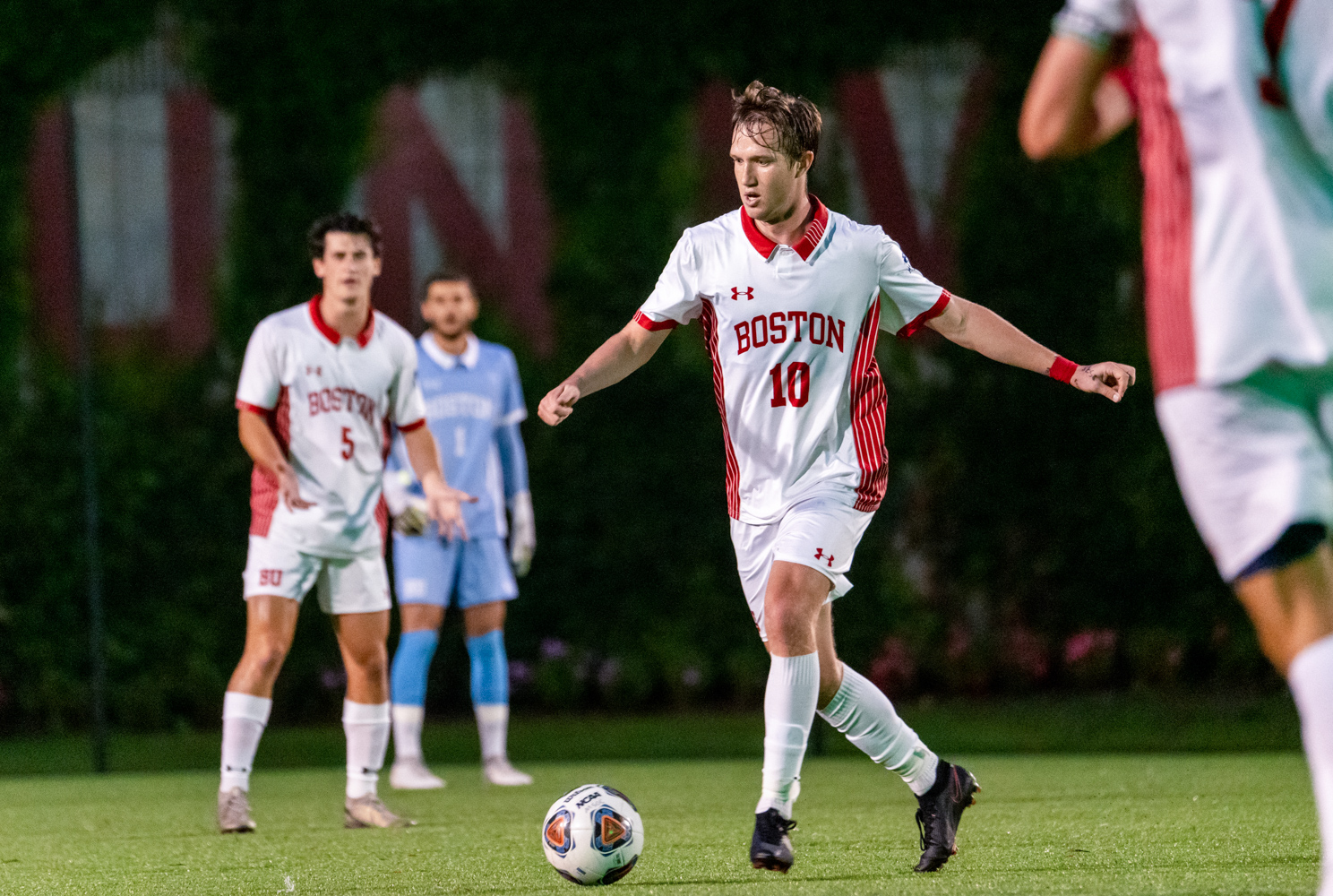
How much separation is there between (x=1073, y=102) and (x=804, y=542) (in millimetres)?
1724

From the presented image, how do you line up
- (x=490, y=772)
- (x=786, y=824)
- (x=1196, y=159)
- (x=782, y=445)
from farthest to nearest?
(x=490, y=772) < (x=782, y=445) < (x=786, y=824) < (x=1196, y=159)

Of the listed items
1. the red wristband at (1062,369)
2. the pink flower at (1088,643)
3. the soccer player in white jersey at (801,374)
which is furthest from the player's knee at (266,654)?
the pink flower at (1088,643)

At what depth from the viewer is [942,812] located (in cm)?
434

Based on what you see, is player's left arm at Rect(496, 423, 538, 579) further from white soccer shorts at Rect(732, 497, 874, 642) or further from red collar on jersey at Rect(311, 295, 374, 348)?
white soccer shorts at Rect(732, 497, 874, 642)

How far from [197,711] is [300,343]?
17.3 ft

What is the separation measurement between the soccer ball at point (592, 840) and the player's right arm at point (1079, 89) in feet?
7.10

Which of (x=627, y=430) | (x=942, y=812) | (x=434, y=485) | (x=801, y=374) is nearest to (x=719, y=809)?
(x=434, y=485)

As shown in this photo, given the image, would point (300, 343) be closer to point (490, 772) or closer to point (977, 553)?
point (490, 772)

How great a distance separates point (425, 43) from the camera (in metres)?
11.2

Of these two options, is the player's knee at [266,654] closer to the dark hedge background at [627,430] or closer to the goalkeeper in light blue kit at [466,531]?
the goalkeeper in light blue kit at [466,531]

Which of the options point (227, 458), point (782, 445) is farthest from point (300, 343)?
point (227, 458)

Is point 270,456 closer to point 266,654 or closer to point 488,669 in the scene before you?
point 266,654

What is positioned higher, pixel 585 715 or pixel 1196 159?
pixel 1196 159

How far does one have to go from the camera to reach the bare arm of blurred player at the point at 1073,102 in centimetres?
254
